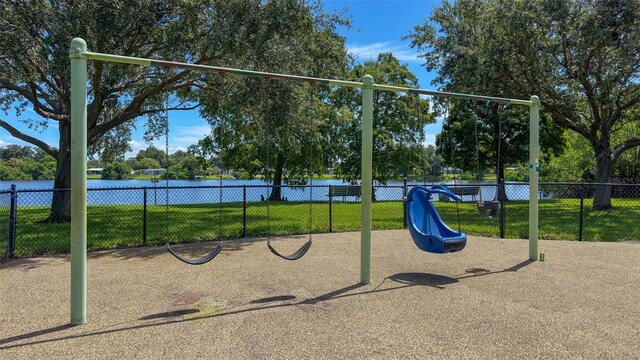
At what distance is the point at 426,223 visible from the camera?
6.66m

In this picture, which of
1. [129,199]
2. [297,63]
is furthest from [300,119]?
[129,199]

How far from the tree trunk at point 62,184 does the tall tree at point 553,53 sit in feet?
48.2

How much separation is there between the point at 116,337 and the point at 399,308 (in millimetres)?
2818

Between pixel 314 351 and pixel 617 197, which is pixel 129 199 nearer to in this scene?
pixel 314 351

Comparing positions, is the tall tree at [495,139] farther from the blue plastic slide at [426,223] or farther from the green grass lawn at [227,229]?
the blue plastic slide at [426,223]

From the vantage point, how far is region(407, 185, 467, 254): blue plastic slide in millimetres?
6129

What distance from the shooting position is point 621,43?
14852 millimetres

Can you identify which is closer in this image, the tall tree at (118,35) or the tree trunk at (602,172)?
the tall tree at (118,35)

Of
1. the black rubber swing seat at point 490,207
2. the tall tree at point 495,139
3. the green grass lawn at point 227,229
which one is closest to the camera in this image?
the black rubber swing seat at point 490,207

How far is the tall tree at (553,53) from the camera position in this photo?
15.0 meters

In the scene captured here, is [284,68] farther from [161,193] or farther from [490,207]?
[490,207]

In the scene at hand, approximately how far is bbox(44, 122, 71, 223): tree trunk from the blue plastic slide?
35.5ft

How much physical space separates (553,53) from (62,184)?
18.3 metres

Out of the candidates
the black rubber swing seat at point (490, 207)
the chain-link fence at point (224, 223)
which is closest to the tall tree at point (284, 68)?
the chain-link fence at point (224, 223)
